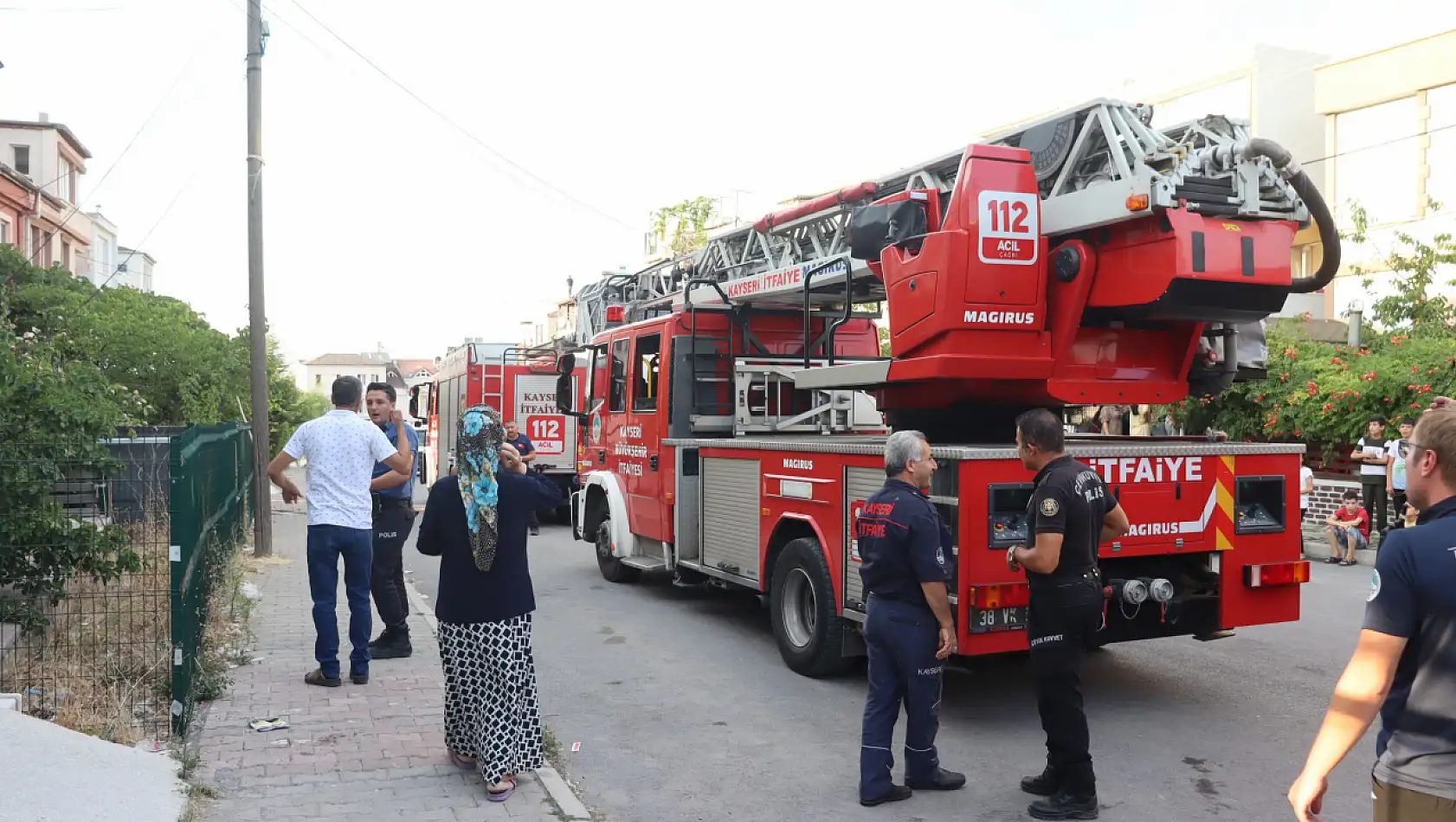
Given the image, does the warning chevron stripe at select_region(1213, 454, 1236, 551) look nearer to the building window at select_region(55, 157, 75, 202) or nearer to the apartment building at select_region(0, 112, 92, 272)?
the apartment building at select_region(0, 112, 92, 272)

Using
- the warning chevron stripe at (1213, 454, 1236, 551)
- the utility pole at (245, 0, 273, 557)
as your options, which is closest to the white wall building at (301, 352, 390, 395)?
the utility pole at (245, 0, 273, 557)

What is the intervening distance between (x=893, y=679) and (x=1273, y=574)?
2946mm

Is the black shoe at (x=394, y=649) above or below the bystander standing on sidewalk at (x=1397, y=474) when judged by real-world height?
below

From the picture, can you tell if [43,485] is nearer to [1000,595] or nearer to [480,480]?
[480,480]

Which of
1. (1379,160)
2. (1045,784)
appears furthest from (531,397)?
(1379,160)

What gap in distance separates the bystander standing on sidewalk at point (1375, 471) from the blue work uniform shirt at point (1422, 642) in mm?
12520

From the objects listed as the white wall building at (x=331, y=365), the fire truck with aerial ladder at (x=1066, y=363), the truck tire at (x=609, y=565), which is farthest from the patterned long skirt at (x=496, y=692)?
the white wall building at (x=331, y=365)

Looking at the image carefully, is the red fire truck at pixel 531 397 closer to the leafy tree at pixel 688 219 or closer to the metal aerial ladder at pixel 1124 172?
the metal aerial ladder at pixel 1124 172

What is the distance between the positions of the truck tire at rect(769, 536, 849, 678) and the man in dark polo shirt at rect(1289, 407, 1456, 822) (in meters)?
4.54

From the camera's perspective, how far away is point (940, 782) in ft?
17.3

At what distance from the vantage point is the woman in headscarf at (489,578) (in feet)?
16.6

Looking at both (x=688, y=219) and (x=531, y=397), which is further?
(x=688, y=219)

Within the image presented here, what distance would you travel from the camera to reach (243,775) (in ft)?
17.1

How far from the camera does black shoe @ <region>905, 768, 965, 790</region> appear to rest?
5.26 m
